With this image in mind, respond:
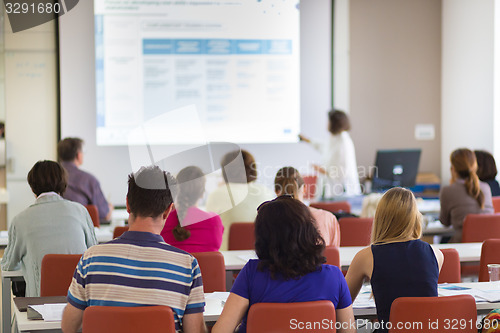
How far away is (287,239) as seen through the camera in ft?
7.91

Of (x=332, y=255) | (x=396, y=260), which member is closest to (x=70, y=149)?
(x=332, y=255)

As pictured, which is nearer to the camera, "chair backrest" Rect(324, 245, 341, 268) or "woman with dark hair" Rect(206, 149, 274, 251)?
"chair backrest" Rect(324, 245, 341, 268)

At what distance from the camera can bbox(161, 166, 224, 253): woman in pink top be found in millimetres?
4090

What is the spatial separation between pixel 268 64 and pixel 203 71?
74 cm

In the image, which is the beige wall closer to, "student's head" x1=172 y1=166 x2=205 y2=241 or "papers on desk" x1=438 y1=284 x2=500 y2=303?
"student's head" x1=172 y1=166 x2=205 y2=241

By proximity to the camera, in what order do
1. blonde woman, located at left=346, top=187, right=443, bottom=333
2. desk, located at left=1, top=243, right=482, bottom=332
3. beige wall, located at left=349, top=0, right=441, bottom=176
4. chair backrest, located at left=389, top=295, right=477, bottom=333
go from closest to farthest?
chair backrest, located at left=389, top=295, right=477, bottom=333
blonde woman, located at left=346, top=187, right=443, bottom=333
desk, located at left=1, top=243, right=482, bottom=332
beige wall, located at left=349, top=0, right=441, bottom=176

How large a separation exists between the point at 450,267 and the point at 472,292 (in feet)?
1.23

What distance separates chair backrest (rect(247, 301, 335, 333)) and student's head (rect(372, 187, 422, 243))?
0.65 m

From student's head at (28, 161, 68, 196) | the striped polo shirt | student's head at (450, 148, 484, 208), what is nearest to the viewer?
the striped polo shirt

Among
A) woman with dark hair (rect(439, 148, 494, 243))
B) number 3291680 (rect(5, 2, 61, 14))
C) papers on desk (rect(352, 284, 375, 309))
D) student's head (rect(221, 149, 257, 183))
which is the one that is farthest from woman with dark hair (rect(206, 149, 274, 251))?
number 3291680 (rect(5, 2, 61, 14))

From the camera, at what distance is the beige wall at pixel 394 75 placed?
27.7 feet

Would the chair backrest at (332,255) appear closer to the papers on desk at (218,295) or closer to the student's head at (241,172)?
the papers on desk at (218,295)

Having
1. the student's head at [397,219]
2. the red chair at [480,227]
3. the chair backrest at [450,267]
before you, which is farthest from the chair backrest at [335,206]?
the student's head at [397,219]

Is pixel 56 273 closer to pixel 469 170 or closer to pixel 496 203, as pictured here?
pixel 469 170
